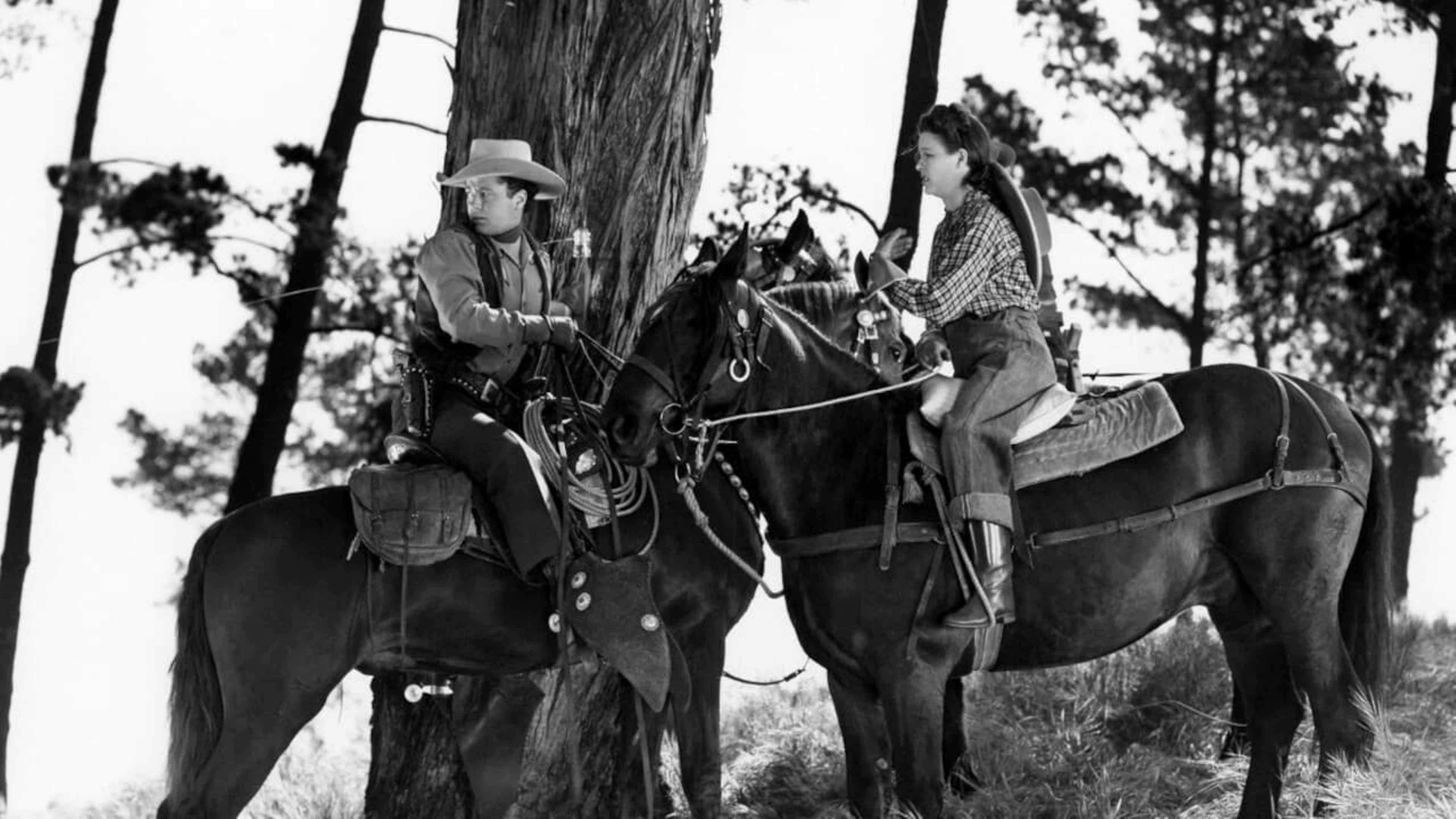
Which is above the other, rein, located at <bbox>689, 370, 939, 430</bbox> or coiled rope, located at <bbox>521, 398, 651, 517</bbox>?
rein, located at <bbox>689, 370, 939, 430</bbox>

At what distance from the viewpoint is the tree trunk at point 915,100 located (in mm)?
12266

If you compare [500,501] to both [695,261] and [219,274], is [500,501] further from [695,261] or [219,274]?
[219,274]

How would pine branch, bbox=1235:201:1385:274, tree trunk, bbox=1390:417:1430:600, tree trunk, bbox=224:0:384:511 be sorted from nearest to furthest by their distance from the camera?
tree trunk, bbox=224:0:384:511, pine branch, bbox=1235:201:1385:274, tree trunk, bbox=1390:417:1430:600

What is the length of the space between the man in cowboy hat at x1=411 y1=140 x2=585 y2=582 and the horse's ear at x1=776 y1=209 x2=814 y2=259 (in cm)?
106

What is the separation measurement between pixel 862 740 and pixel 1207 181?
32.7ft

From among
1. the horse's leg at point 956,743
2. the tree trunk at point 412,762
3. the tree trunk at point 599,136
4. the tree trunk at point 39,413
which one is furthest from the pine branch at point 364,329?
the horse's leg at point 956,743

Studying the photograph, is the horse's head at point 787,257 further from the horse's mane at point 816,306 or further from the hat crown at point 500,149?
the hat crown at point 500,149

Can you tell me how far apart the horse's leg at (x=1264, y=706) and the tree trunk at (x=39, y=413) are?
34.7 ft

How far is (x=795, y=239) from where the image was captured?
7641 mm

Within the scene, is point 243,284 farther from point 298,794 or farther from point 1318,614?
point 1318,614

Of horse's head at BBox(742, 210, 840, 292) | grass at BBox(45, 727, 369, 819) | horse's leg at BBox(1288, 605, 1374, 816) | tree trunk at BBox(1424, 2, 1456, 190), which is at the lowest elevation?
grass at BBox(45, 727, 369, 819)

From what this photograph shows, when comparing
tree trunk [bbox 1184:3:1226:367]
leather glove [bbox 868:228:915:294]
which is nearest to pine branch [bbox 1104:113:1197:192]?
tree trunk [bbox 1184:3:1226:367]

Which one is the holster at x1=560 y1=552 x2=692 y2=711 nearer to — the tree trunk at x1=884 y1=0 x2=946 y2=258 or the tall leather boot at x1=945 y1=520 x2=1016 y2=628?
the tall leather boot at x1=945 y1=520 x2=1016 y2=628

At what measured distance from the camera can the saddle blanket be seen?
272 inches
